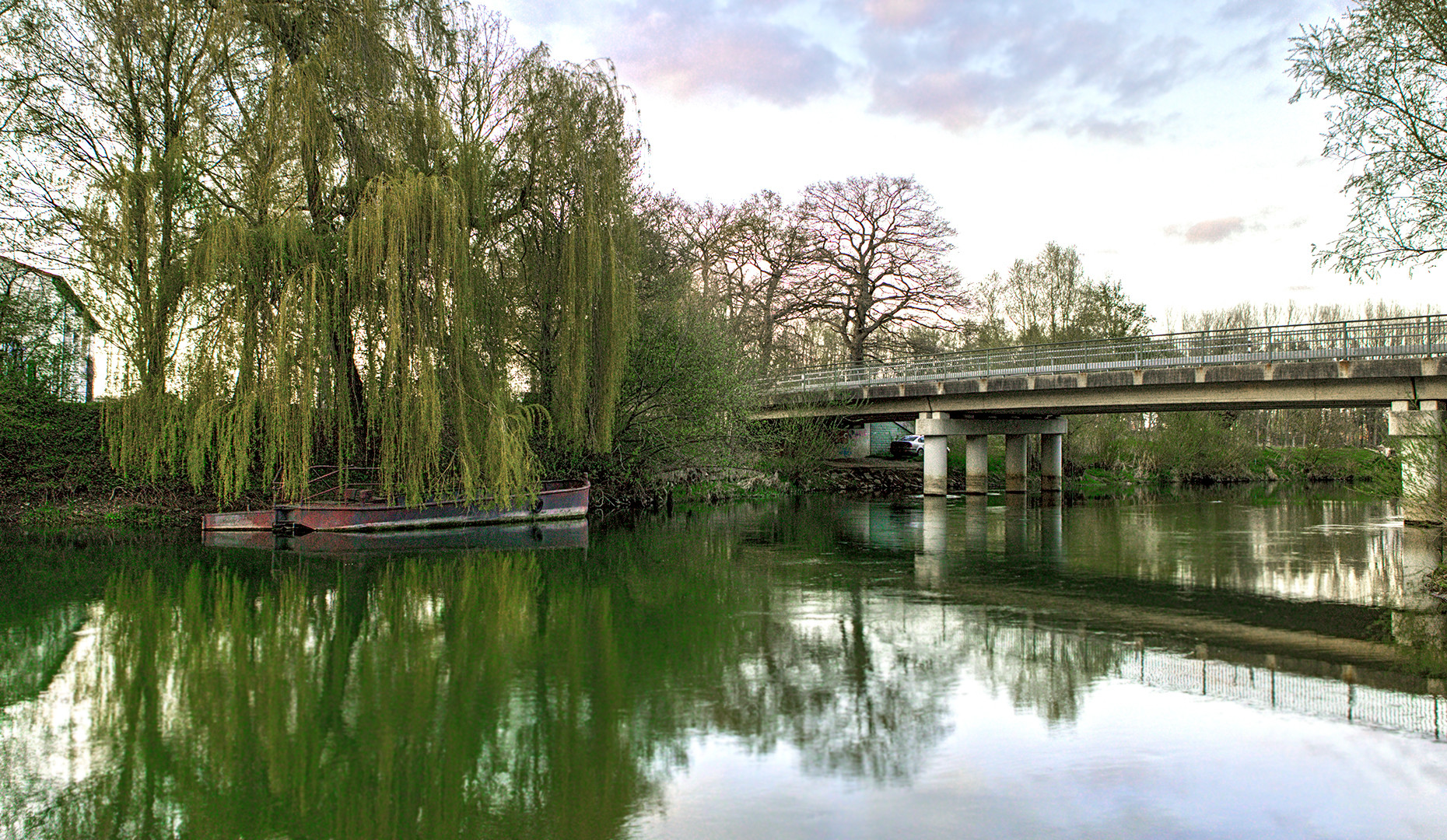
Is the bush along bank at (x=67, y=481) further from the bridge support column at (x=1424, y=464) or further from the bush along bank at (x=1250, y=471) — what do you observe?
the bush along bank at (x=1250, y=471)

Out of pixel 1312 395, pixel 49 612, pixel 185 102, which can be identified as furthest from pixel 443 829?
pixel 1312 395

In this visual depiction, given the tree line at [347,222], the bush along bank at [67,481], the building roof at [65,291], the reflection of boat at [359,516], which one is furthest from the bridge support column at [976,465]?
the building roof at [65,291]

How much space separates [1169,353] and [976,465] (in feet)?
36.5

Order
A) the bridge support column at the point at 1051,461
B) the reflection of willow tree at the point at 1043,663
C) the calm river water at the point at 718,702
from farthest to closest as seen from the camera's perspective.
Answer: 1. the bridge support column at the point at 1051,461
2. the reflection of willow tree at the point at 1043,663
3. the calm river water at the point at 718,702

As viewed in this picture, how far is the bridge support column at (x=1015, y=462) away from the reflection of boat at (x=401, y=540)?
25945 mm

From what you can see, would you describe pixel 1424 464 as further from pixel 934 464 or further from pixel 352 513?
pixel 934 464

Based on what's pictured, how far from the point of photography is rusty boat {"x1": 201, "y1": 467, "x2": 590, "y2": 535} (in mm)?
20703

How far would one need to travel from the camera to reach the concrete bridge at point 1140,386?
26219 millimetres

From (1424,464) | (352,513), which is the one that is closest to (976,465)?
(1424,464)

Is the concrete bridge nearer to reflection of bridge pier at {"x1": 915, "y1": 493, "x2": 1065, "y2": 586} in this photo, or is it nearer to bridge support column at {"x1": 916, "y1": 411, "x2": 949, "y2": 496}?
bridge support column at {"x1": 916, "y1": 411, "x2": 949, "y2": 496}

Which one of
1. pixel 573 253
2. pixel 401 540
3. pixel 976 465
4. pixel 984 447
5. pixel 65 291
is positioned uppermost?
pixel 573 253

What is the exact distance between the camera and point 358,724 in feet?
22.7

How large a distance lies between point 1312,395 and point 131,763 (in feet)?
102

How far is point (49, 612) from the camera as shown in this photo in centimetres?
1166
